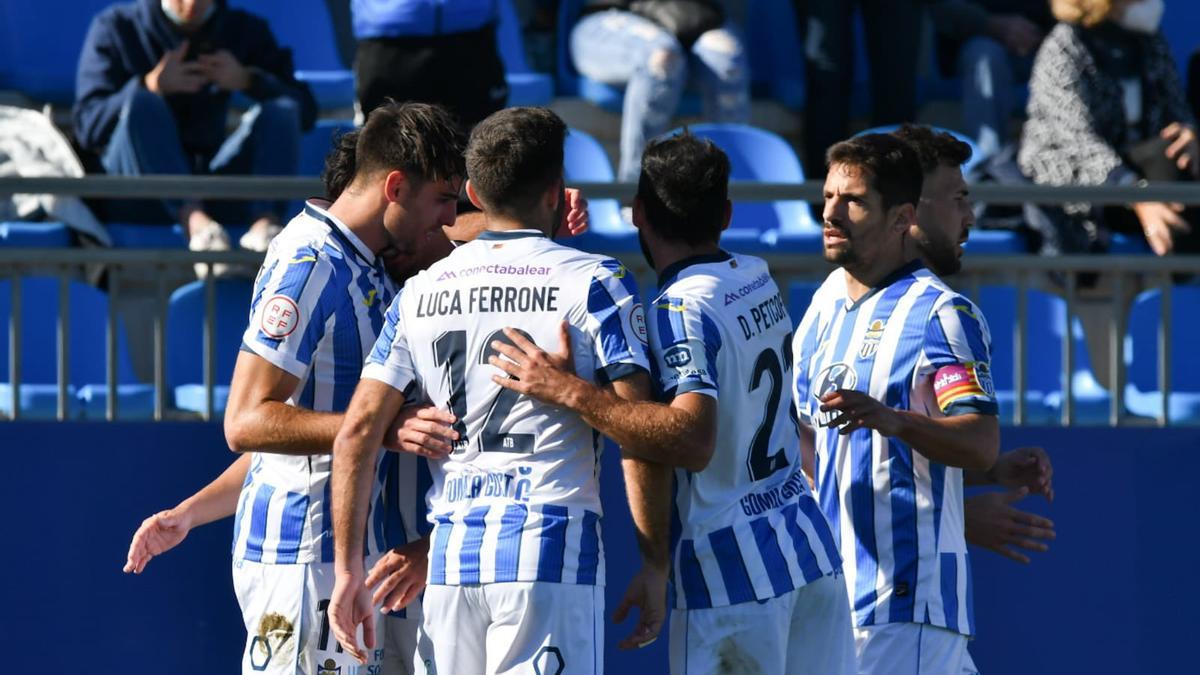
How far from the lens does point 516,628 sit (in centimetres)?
383

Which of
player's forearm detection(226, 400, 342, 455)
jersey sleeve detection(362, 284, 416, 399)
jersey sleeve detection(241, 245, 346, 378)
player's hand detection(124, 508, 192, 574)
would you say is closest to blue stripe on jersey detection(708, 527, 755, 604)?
jersey sleeve detection(362, 284, 416, 399)

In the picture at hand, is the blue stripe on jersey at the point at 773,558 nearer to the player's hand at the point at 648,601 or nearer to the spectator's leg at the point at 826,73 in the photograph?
the player's hand at the point at 648,601

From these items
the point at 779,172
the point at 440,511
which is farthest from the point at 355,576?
the point at 779,172

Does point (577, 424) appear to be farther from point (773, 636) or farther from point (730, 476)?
point (773, 636)

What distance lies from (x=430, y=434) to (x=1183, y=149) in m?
5.42

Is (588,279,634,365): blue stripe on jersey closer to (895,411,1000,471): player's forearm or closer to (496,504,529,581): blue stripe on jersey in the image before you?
(496,504,529,581): blue stripe on jersey

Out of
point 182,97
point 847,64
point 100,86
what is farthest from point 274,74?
point 847,64

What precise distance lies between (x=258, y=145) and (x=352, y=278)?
345 centimetres

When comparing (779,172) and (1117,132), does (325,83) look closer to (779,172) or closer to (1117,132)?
(779,172)

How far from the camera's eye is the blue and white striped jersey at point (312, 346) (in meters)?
4.21

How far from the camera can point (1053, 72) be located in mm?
8055

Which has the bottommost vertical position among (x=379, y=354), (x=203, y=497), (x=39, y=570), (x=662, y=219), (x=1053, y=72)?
(x=39, y=570)

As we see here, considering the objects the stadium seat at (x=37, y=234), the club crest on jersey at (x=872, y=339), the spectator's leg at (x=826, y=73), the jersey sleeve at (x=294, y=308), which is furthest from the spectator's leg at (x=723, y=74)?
the jersey sleeve at (x=294, y=308)

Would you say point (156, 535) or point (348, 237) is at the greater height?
point (348, 237)
